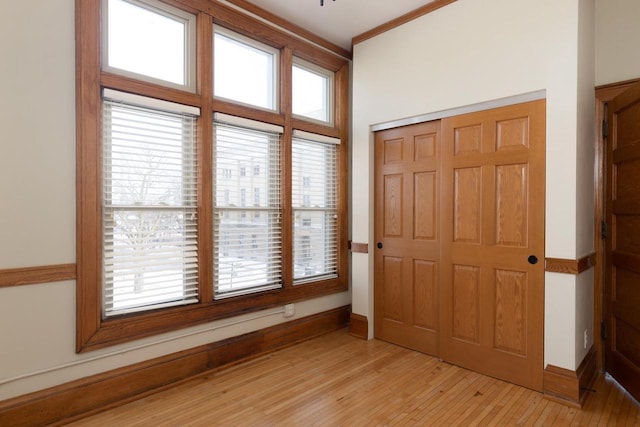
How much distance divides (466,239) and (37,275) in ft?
10.3

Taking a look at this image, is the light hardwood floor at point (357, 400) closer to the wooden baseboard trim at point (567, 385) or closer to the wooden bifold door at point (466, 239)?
the wooden baseboard trim at point (567, 385)

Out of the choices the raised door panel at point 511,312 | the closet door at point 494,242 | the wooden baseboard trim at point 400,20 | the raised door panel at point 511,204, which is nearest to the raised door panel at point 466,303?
the closet door at point 494,242

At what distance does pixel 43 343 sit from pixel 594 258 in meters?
4.10

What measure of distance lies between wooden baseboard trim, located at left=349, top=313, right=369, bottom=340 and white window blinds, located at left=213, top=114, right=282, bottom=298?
3.08 ft

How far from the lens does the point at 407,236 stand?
339cm

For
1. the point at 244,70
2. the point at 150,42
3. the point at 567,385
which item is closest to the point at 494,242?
the point at 567,385

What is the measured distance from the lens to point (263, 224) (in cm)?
336

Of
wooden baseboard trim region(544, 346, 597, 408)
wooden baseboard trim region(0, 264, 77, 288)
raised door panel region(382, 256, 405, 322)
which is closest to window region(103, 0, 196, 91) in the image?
wooden baseboard trim region(0, 264, 77, 288)

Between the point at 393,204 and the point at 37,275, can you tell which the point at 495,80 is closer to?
the point at 393,204

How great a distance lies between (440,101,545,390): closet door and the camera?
2578mm

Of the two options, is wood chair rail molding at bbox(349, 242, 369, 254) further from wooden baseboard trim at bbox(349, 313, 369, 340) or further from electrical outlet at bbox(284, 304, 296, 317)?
electrical outlet at bbox(284, 304, 296, 317)

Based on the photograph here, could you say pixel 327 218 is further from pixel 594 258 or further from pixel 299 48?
pixel 594 258

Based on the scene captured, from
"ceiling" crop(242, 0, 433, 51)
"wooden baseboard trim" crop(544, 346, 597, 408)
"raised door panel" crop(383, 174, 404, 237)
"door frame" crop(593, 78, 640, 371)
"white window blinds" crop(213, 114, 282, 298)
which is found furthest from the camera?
"raised door panel" crop(383, 174, 404, 237)

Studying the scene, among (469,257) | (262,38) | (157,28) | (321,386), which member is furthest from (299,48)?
(321,386)
